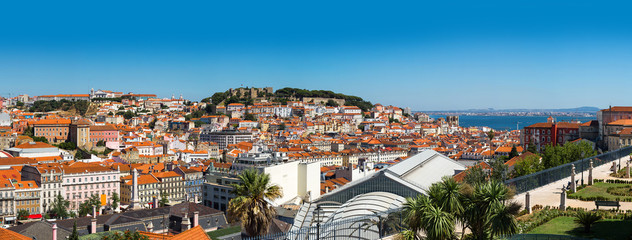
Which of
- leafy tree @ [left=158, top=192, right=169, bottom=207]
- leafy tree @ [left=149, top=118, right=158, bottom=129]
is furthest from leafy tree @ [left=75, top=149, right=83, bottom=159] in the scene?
leafy tree @ [left=149, top=118, right=158, bottom=129]

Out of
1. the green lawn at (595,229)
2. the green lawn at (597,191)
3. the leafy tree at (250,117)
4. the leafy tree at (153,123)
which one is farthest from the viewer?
the leafy tree at (250,117)

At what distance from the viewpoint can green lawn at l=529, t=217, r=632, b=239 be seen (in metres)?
13.2

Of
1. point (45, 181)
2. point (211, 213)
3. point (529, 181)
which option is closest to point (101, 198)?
point (45, 181)

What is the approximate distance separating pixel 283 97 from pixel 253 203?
136295mm

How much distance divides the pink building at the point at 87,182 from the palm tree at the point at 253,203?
38.8 meters

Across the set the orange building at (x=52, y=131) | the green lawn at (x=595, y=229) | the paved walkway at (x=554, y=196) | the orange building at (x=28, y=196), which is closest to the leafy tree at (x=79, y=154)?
the orange building at (x=52, y=131)

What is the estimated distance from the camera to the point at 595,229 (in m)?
14.0

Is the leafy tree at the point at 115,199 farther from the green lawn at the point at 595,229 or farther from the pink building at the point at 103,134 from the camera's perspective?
the green lawn at the point at 595,229

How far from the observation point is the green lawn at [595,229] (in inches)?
521

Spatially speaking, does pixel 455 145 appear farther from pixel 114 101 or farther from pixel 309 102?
pixel 114 101

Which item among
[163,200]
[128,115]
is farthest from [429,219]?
[128,115]

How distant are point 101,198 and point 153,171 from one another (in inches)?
369

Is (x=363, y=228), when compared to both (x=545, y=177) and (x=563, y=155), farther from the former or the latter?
(x=563, y=155)

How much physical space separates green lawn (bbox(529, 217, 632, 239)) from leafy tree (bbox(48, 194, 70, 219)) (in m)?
36.2
